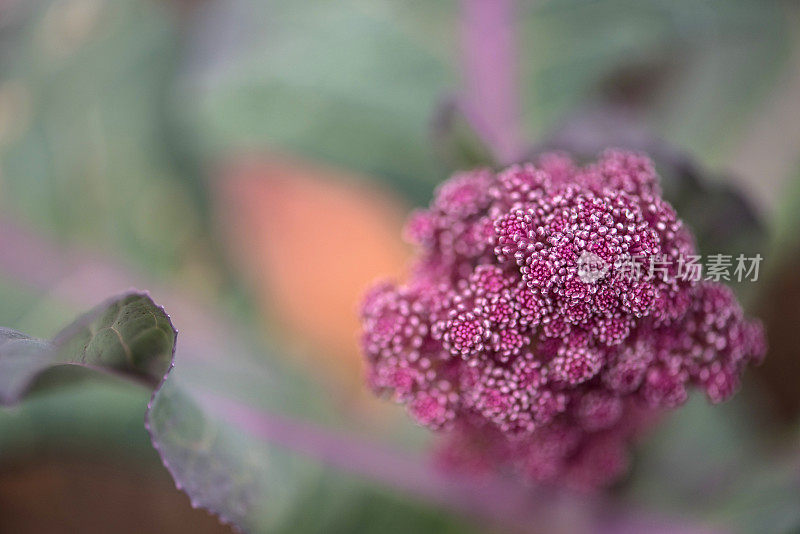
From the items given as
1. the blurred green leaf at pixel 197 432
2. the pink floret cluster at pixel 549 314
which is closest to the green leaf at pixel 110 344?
the blurred green leaf at pixel 197 432

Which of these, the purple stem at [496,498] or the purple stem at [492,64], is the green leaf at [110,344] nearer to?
the purple stem at [496,498]

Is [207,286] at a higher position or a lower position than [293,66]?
lower

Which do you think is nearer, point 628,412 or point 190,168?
point 628,412

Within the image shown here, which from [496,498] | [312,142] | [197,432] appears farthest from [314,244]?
[197,432]

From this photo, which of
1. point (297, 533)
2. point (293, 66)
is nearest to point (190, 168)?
point (293, 66)

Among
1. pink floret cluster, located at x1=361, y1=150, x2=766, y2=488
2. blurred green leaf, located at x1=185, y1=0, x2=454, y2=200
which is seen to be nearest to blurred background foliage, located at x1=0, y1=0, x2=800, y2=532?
blurred green leaf, located at x1=185, y1=0, x2=454, y2=200

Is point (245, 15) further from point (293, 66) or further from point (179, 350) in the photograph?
point (179, 350)

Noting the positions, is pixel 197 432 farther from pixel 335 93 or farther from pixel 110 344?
pixel 335 93

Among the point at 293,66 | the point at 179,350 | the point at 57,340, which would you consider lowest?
the point at 57,340
